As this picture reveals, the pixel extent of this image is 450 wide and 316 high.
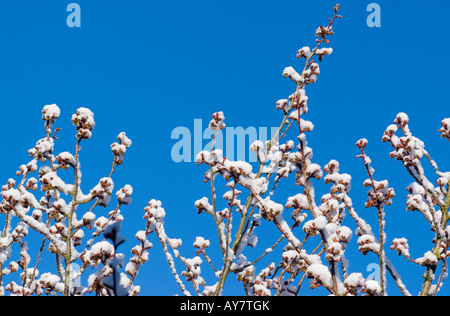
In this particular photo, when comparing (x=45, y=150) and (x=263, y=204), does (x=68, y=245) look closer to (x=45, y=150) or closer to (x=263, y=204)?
(x=45, y=150)

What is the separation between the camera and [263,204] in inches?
128

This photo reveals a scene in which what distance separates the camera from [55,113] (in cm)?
440

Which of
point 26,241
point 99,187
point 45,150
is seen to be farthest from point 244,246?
point 26,241

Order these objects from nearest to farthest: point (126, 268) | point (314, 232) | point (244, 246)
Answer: point (314, 232) < point (126, 268) < point (244, 246)

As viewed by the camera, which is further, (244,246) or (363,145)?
(244,246)

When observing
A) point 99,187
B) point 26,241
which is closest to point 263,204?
point 99,187

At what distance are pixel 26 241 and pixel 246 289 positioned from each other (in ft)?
9.00

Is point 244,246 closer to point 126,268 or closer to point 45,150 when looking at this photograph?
point 126,268

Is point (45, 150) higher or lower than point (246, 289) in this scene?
higher
